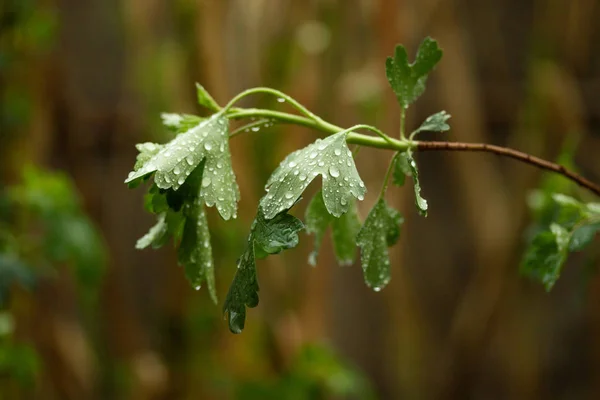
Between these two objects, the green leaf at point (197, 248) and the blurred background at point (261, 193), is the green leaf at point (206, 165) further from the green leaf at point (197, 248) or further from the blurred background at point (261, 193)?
the blurred background at point (261, 193)

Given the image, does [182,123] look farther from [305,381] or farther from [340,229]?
[305,381]

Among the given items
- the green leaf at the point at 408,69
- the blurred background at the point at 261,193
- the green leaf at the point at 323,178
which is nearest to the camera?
the green leaf at the point at 323,178

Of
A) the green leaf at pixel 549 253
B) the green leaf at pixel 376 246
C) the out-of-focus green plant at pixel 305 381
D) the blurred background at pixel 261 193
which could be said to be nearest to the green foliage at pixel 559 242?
the green leaf at pixel 549 253

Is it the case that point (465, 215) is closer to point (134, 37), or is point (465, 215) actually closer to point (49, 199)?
point (134, 37)

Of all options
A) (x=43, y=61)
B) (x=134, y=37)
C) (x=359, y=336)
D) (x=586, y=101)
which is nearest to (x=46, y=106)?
(x=43, y=61)

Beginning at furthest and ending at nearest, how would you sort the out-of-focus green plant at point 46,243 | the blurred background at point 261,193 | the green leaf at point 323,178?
1. the blurred background at point 261,193
2. the out-of-focus green plant at point 46,243
3. the green leaf at point 323,178

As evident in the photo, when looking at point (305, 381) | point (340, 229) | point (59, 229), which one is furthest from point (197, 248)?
point (305, 381)

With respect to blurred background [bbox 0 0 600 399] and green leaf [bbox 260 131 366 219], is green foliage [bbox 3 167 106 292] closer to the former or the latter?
blurred background [bbox 0 0 600 399]

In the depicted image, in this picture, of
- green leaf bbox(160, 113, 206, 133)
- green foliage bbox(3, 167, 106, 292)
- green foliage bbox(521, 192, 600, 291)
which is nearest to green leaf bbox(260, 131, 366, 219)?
green leaf bbox(160, 113, 206, 133)
